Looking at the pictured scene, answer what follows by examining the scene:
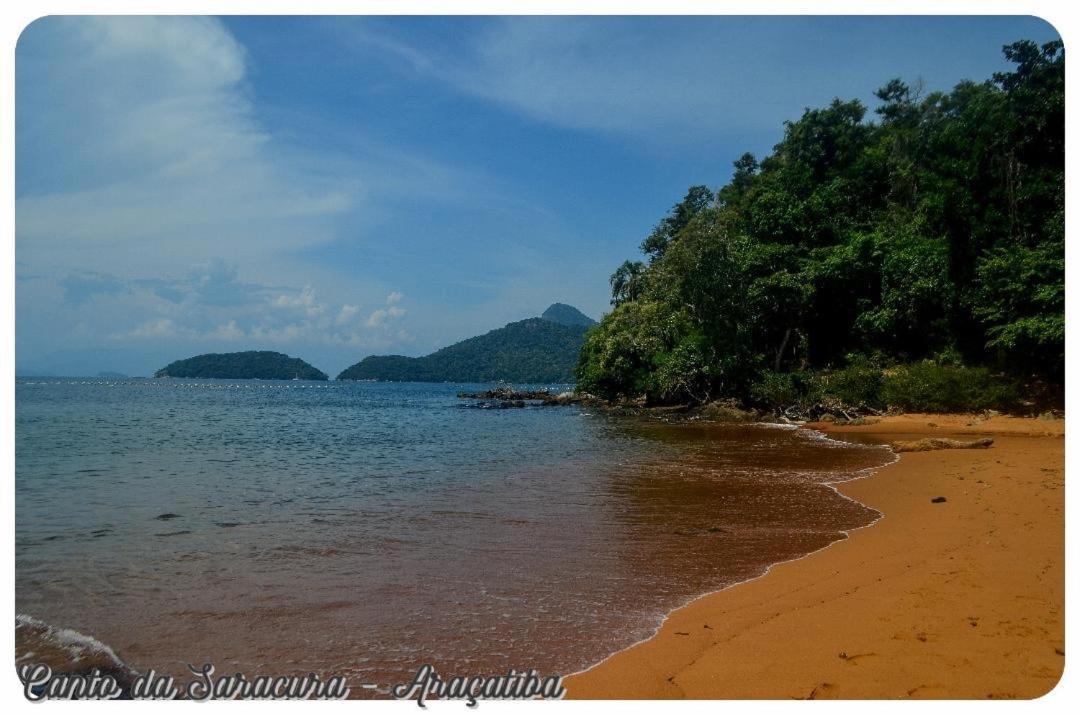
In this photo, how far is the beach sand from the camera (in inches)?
152

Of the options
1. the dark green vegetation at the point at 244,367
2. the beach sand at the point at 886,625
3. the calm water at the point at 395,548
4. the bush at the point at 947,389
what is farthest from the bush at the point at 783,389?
the dark green vegetation at the point at 244,367

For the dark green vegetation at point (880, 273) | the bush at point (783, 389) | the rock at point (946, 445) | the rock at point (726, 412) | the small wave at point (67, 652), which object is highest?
the dark green vegetation at point (880, 273)

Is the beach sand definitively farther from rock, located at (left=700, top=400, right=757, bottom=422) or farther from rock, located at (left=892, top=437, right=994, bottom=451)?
rock, located at (left=700, top=400, right=757, bottom=422)

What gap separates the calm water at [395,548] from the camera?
5020 mm

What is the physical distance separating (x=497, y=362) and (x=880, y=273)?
15389 centimetres

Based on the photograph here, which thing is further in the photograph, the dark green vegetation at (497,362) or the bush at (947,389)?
the dark green vegetation at (497,362)

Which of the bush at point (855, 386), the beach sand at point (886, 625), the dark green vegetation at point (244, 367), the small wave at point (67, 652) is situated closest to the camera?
the beach sand at point (886, 625)

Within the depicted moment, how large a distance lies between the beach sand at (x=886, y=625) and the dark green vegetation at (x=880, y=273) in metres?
15.2

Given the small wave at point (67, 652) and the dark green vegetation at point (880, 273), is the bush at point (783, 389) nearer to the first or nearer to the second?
the dark green vegetation at point (880, 273)

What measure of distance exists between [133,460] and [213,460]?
5.95 ft

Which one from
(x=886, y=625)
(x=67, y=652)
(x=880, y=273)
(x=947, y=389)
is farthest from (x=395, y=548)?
(x=880, y=273)

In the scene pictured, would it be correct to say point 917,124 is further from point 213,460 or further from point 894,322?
point 213,460

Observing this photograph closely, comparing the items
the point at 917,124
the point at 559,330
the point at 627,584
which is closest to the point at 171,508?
the point at 627,584

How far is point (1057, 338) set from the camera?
20.3 meters
